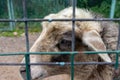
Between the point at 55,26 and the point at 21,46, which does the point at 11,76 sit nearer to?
the point at 21,46

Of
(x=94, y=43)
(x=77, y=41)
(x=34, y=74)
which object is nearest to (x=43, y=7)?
(x=77, y=41)

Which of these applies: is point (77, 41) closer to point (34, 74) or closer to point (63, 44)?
point (63, 44)

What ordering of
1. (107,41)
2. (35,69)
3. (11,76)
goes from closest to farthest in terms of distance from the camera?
(35,69) → (107,41) → (11,76)

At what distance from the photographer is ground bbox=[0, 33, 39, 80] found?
4246mm

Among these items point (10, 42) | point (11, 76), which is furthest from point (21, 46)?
point (11, 76)

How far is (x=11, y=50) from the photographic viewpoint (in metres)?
5.14

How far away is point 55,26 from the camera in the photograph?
2.27 metres

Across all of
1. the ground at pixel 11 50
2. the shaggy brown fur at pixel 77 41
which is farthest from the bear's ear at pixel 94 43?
the ground at pixel 11 50

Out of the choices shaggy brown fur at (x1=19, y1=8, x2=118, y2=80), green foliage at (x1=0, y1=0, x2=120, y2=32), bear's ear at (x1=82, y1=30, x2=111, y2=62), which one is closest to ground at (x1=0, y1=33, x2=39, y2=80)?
green foliage at (x1=0, y1=0, x2=120, y2=32)

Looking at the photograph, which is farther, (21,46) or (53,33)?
(21,46)

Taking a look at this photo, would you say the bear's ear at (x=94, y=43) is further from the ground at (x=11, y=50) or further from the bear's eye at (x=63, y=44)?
the ground at (x=11, y=50)

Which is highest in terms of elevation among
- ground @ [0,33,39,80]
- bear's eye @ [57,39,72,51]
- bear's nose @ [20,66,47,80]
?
bear's eye @ [57,39,72,51]

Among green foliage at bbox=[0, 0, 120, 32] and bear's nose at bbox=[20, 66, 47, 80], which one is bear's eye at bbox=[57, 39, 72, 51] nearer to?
bear's nose at bbox=[20, 66, 47, 80]

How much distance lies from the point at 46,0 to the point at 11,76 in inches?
87.2
